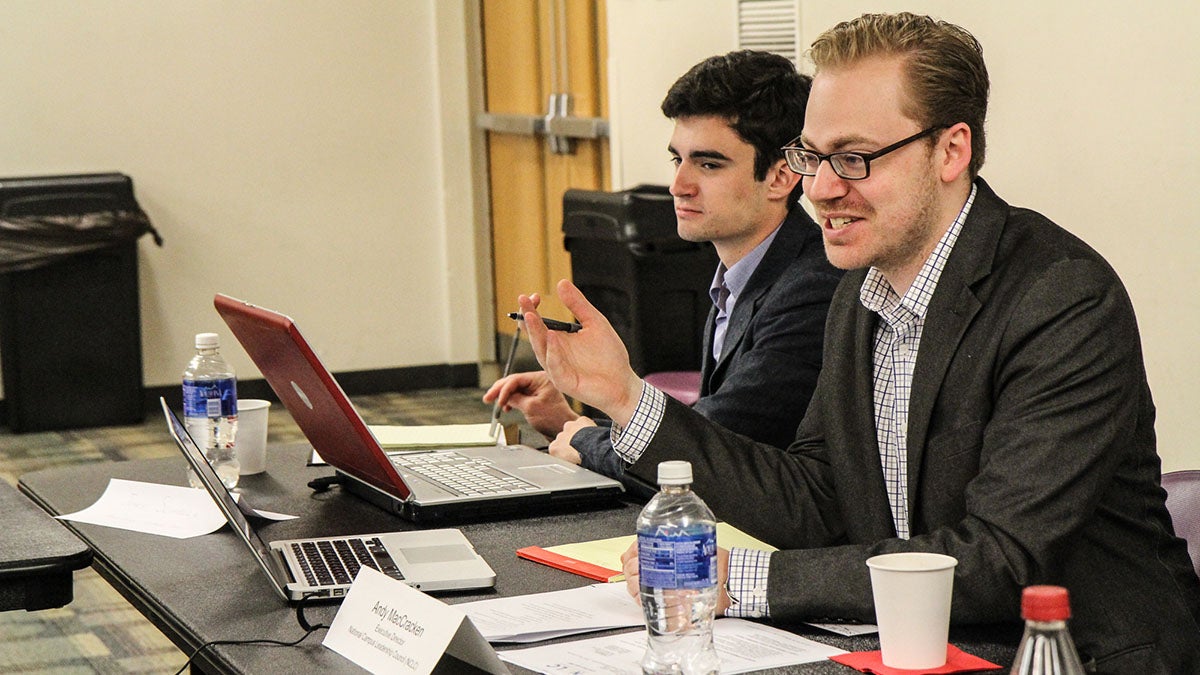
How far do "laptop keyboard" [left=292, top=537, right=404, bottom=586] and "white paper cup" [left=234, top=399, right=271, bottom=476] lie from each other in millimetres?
561

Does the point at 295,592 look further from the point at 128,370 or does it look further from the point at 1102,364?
the point at 128,370

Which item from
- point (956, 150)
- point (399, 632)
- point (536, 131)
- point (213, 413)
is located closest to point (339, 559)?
point (399, 632)

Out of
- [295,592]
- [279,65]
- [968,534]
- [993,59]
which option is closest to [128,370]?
[279,65]

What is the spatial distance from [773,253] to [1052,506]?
40.4 inches

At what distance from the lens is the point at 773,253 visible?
97.6 inches

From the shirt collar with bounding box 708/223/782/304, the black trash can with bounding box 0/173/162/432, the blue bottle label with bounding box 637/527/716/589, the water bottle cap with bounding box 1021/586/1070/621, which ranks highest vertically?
the shirt collar with bounding box 708/223/782/304

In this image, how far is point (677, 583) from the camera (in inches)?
53.8

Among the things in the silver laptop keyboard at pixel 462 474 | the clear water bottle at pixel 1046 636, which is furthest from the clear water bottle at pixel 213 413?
the clear water bottle at pixel 1046 636

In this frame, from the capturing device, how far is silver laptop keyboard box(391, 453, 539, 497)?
2.12 metres

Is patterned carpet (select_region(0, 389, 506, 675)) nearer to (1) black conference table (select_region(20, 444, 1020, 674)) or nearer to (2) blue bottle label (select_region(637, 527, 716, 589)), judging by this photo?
(1) black conference table (select_region(20, 444, 1020, 674))

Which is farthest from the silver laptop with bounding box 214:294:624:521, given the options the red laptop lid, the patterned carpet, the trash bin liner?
the trash bin liner

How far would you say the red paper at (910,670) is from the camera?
1.38 metres

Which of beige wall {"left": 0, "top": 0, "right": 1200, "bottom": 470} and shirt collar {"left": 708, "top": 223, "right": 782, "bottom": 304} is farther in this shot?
beige wall {"left": 0, "top": 0, "right": 1200, "bottom": 470}

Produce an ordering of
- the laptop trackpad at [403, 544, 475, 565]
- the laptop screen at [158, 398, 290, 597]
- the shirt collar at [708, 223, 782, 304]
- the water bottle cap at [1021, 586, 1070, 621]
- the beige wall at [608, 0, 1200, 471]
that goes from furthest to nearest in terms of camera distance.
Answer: the beige wall at [608, 0, 1200, 471]
the shirt collar at [708, 223, 782, 304]
the laptop trackpad at [403, 544, 475, 565]
the laptop screen at [158, 398, 290, 597]
the water bottle cap at [1021, 586, 1070, 621]
